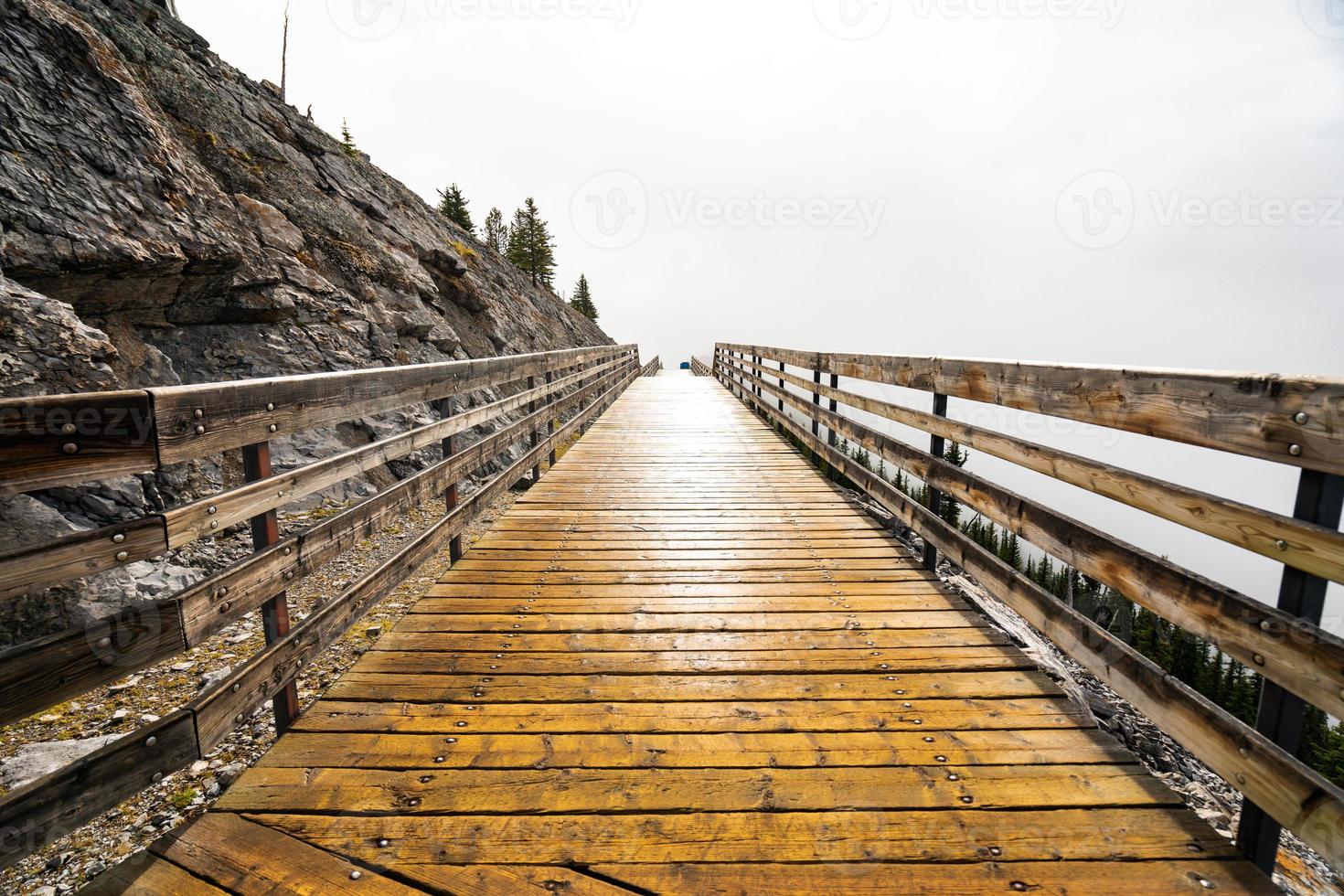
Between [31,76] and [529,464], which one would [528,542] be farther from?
[31,76]

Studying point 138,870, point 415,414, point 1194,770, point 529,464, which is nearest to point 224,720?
point 138,870

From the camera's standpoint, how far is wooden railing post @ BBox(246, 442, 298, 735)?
86.8 inches

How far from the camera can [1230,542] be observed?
1.69 meters

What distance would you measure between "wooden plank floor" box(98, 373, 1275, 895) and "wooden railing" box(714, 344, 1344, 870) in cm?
35

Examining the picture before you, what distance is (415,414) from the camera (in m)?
9.70

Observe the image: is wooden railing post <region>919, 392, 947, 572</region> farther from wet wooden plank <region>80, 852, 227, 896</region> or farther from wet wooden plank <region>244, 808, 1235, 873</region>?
wet wooden plank <region>80, 852, 227, 896</region>

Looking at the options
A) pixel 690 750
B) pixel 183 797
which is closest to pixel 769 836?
pixel 690 750

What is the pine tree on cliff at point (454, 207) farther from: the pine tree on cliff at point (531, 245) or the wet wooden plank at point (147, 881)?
the wet wooden plank at point (147, 881)

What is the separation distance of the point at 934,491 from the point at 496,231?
68.2 metres

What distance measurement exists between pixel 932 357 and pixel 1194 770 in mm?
4030

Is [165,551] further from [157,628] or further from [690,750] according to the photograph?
[690,750]

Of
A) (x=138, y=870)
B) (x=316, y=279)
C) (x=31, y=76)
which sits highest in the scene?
(x=31, y=76)

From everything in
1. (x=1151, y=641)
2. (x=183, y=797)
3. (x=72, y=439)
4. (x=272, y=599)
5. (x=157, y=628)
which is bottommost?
(x=1151, y=641)

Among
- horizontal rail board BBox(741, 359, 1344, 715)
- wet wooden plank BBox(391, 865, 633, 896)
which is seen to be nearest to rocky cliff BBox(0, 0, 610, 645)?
wet wooden plank BBox(391, 865, 633, 896)
